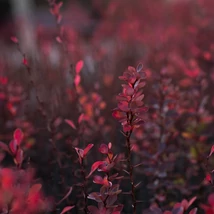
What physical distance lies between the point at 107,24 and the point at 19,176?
5549 millimetres

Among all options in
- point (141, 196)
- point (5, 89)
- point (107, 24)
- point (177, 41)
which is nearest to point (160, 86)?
point (141, 196)

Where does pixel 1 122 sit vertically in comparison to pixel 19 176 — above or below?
below

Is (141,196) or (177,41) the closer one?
(141,196)

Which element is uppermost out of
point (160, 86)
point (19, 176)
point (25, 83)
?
point (160, 86)

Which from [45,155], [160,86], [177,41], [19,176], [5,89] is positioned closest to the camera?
[19,176]

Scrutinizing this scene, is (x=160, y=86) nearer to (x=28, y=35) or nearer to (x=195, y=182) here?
(x=195, y=182)

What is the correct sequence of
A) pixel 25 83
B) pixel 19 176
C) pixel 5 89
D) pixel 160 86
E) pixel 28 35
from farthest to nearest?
pixel 28 35 → pixel 25 83 → pixel 5 89 → pixel 160 86 → pixel 19 176

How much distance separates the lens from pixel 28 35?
9422 millimetres

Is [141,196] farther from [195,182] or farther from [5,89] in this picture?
[5,89]

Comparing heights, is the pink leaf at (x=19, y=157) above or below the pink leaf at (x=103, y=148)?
below

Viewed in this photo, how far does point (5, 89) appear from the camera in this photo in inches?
115

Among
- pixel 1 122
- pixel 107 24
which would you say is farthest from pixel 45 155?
pixel 107 24

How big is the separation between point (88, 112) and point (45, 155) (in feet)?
1.71

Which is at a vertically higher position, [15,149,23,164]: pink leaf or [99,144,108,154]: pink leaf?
[99,144,108,154]: pink leaf
